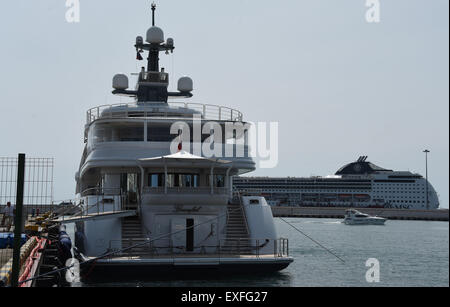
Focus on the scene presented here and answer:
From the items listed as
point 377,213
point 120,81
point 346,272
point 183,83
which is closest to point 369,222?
point 377,213

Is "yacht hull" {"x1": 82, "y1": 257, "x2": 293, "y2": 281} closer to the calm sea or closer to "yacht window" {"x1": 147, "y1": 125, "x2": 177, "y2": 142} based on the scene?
the calm sea

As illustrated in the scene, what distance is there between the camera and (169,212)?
76.6ft

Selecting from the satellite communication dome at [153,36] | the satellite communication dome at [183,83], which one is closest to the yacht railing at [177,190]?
the satellite communication dome at [183,83]

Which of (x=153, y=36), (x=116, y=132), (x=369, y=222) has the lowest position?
(x=369, y=222)

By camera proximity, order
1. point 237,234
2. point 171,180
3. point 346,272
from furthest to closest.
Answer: point 346,272 < point 171,180 < point 237,234

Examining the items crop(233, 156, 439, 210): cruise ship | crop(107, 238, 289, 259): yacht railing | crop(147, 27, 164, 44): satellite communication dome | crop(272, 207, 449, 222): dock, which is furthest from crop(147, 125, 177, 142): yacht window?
crop(233, 156, 439, 210): cruise ship

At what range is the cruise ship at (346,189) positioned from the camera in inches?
6772

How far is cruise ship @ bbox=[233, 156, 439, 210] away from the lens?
564 ft

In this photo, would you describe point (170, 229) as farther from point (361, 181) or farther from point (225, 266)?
point (361, 181)

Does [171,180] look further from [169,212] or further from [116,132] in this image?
[116,132]

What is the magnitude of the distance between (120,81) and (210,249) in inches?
661

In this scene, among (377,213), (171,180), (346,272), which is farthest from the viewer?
(377,213)
